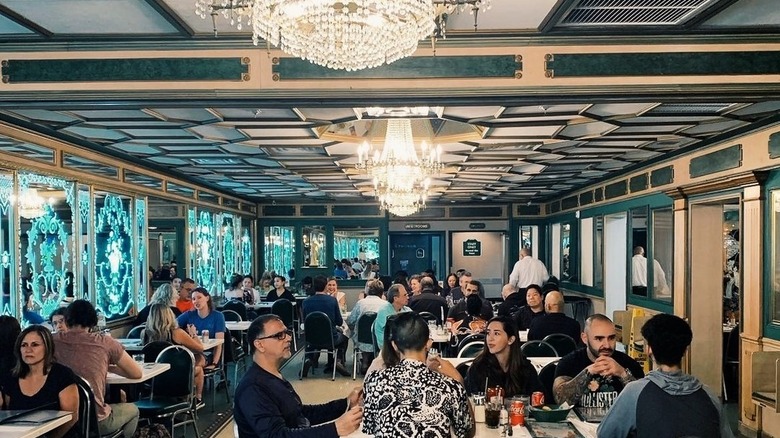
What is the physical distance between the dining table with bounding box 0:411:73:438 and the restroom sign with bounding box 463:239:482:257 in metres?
16.8

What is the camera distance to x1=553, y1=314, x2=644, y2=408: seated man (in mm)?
3811

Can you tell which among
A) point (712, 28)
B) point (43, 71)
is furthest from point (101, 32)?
point (712, 28)

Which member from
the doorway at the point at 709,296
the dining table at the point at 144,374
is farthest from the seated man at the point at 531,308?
the dining table at the point at 144,374

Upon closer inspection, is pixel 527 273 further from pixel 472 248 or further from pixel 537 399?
pixel 537 399

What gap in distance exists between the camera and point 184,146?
835 cm

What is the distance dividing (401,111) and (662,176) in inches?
190

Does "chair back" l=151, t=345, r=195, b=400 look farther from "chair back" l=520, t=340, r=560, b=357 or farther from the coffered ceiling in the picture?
"chair back" l=520, t=340, r=560, b=357

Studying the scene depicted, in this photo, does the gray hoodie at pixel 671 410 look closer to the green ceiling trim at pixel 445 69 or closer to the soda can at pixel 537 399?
the soda can at pixel 537 399

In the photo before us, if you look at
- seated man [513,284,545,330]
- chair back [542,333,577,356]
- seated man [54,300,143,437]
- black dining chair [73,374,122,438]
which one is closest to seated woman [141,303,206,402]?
seated man [54,300,143,437]

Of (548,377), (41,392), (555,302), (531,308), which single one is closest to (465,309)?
(531,308)

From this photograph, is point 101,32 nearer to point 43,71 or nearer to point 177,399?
point 43,71

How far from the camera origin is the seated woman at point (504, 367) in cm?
438

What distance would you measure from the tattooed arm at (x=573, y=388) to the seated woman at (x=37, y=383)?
290 centimetres

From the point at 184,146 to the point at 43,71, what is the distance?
3740 millimetres
